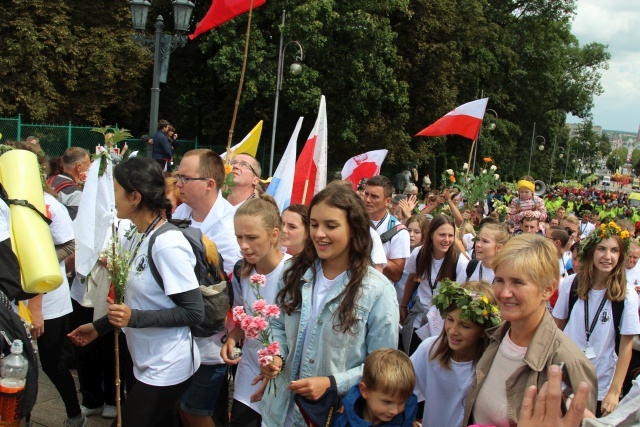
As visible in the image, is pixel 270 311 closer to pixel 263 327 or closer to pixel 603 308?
pixel 263 327

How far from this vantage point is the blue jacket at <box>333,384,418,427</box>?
2.76 meters

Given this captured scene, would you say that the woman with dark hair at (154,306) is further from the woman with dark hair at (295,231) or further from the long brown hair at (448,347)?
the long brown hair at (448,347)

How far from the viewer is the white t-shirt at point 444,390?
2.95 m

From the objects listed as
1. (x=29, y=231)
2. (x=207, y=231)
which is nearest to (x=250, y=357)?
(x=207, y=231)

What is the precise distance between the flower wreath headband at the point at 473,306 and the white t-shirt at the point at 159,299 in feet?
4.07

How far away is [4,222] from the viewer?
123 inches

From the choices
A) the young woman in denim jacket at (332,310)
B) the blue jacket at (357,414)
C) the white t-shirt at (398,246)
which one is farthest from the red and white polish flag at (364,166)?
the blue jacket at (357,414)

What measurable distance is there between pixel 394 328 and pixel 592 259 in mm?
2216

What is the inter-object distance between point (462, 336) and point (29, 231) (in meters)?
2.15

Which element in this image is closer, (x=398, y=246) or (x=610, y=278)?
(x=610, y=278)

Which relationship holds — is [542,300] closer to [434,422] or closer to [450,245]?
[434,422]

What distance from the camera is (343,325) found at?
278 cm

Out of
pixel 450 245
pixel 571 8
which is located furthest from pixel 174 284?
pixel 571 8

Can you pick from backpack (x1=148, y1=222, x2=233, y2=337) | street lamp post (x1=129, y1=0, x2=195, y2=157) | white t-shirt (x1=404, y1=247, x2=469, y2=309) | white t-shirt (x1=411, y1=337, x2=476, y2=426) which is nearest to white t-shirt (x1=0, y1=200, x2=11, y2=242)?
backpack (x1=148, y1=222, x2=233, y2=337)
